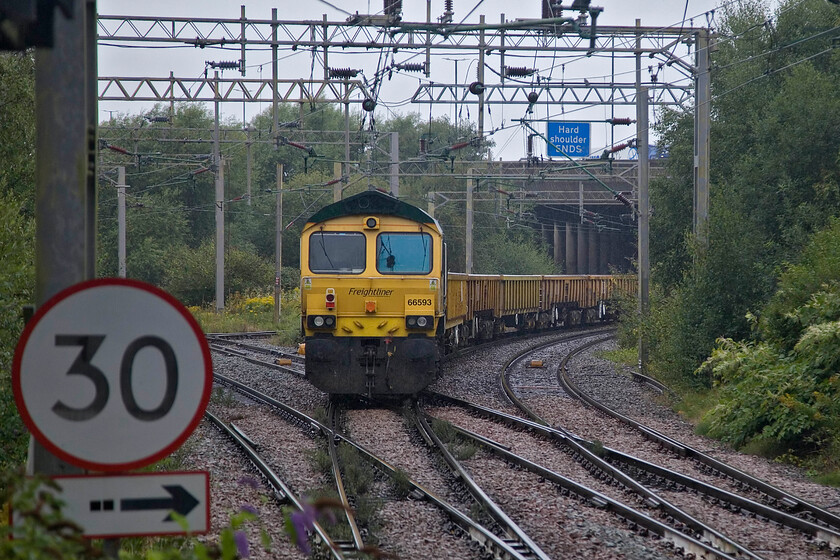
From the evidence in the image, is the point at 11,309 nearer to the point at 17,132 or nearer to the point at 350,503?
the point at 350,503

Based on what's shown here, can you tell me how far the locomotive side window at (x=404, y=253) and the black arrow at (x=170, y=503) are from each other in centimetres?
1248

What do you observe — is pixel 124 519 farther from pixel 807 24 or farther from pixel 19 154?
pixel 807 24

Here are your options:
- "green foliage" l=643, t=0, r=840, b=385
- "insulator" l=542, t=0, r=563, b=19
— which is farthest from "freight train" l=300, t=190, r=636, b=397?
"green foliage" l=643, t=0, r=840, b=385

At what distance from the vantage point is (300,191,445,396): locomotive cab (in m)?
15.0

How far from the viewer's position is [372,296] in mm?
15305

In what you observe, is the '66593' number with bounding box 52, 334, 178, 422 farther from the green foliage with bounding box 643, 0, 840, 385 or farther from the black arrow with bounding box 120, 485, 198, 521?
the green foliage with bounding box 643, 0, 840, 385

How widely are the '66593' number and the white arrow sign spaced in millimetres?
190

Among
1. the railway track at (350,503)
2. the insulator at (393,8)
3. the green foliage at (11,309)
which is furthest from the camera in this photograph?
the insulator at (393,8)

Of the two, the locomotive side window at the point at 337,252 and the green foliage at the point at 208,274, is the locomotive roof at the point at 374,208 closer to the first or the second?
the locomotive side window at the point at 337,252

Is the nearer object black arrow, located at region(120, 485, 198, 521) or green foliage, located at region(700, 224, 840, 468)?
black arrow, located at region(120, 485, 198, 521)

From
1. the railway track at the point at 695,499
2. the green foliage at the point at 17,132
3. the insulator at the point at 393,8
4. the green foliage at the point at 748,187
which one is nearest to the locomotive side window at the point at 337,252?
the railway track at the point at 695,499

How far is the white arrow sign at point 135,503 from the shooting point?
115 inches

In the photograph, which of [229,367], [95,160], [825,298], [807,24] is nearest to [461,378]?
[229,367]

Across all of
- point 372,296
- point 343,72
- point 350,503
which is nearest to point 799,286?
point 372,296
